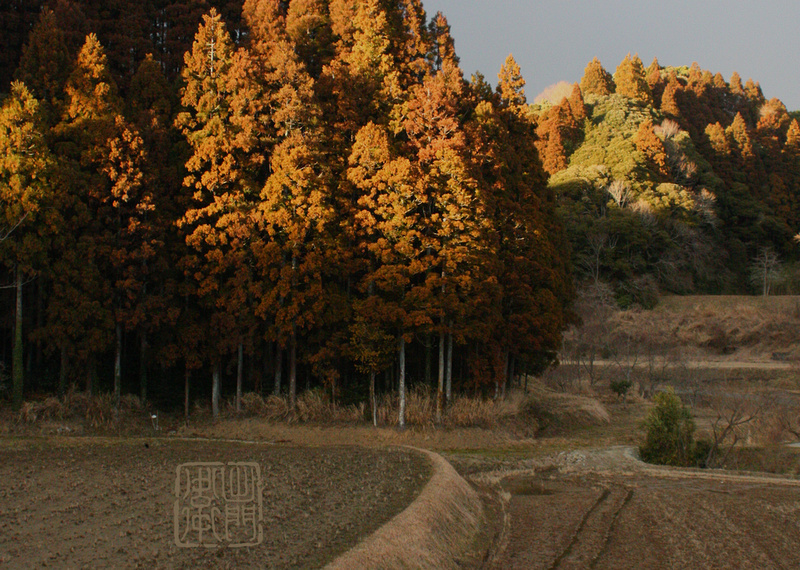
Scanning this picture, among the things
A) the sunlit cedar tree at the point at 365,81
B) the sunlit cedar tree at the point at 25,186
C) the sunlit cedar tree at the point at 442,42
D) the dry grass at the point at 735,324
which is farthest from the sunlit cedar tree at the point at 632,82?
the sunlit cedar tree at the point at 25,186

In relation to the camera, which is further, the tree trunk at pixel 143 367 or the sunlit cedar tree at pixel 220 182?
the tree trunk at pixel 143 367

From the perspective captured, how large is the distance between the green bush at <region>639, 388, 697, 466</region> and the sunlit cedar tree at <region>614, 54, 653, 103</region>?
204 ft

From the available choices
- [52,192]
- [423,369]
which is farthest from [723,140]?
[52,192]

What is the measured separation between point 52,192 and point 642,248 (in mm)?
44365

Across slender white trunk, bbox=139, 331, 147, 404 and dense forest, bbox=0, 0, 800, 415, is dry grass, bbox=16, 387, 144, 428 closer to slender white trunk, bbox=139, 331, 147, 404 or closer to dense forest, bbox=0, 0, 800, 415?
dense forest, bbox=0, 0, 800, 415

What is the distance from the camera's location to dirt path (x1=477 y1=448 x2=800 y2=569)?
10.8 meters

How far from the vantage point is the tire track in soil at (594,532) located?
10.5m

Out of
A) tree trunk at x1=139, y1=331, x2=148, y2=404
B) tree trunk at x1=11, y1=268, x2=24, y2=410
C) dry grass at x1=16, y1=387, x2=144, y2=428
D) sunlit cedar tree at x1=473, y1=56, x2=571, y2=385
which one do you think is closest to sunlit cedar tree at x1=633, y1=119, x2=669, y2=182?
sunlit cedar tree at x1=473, y1=56, x2=571, y2=385

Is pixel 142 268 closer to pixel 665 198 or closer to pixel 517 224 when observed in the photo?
pixel 517 224

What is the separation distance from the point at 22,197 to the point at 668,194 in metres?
49.1

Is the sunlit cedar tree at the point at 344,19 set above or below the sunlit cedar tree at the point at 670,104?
below

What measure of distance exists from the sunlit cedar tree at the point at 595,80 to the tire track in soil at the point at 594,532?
75.0 meters

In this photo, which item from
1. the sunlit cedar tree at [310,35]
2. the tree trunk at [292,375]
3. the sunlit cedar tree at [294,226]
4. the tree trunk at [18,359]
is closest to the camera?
the tree trunk at [18,359]

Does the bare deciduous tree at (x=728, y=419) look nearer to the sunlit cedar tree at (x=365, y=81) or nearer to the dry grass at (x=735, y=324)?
the dry grass at (x=735, y=324)
